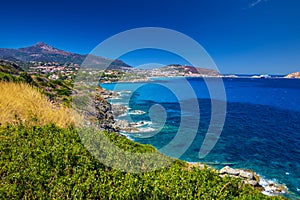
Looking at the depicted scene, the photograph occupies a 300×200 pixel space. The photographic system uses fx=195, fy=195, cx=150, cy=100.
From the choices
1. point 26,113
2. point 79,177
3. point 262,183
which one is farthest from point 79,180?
point 262,183

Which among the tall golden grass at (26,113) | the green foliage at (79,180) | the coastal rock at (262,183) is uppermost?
the tall golden grass at (26,113)

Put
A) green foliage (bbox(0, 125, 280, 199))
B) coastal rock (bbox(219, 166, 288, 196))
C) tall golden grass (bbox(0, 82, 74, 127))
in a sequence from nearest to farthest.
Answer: green foliage (bbox(0, 125, 280, 199)) → tall golden grass (bbox(0, 82, 74, 127)) → coastal rock (bbox(219, 166, 288, 196))

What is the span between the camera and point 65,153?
3.94m

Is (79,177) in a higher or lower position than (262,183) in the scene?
higher

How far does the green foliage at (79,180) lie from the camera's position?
115 inches

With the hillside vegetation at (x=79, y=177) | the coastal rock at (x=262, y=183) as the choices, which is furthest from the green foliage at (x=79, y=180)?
the coastal rock at (x=262, y=183)

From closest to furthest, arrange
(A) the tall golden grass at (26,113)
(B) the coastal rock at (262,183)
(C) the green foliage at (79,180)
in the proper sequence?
(C) the green foliage at (79,180), (A) the tall golden grass at (26,113), (B) the coastal rock at (262,183)

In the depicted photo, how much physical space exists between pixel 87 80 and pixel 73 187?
1901 inches

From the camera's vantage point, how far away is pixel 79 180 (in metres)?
3.15

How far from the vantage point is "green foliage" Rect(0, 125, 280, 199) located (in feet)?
9.57

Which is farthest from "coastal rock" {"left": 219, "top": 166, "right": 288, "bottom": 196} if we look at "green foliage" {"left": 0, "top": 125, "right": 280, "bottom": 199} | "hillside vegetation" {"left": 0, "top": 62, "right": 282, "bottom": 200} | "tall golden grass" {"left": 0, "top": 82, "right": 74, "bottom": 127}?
"tall golden grass" {"left": 0, "top": 82, "right": 74, "bottom": 127}

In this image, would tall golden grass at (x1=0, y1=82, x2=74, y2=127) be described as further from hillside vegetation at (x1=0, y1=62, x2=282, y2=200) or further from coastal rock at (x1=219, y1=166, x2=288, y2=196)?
coastal rock at (x1=219, y1=166, x2=288, y2=196)

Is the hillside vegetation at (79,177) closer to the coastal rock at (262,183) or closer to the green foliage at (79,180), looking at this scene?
the green foliage at (79,180)

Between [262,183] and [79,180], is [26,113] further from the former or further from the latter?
[262,183]
